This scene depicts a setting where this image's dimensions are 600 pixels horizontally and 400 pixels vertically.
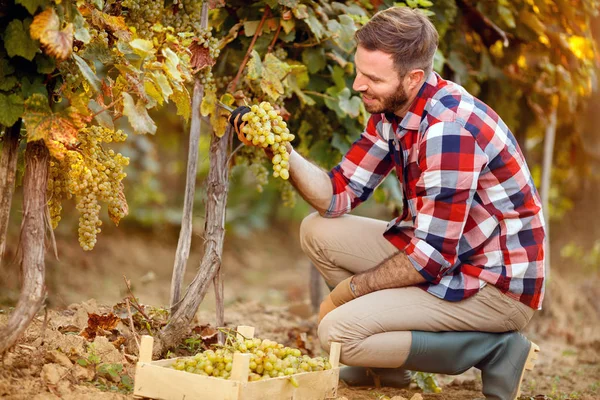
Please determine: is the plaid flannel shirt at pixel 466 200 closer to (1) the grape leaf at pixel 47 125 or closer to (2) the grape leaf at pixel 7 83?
(1) the grape leaf at pixel 47 125

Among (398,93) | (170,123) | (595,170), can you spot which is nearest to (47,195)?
(398,93)

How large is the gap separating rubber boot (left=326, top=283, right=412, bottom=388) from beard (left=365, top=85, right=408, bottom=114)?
3.30 ft

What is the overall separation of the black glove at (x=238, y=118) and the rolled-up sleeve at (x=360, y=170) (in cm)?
48

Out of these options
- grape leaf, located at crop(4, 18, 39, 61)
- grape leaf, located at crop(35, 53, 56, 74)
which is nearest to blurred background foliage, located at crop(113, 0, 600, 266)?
grape leaf, located at crop(35, 53, 56, 74)

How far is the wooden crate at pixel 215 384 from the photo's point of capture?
79.8 inches

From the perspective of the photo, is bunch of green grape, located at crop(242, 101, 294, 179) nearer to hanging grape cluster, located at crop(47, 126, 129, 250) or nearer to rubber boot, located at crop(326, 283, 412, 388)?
hanging grape cluster, located at crop(47, 126, 129, 250)

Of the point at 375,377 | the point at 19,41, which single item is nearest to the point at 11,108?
the point at 19,41

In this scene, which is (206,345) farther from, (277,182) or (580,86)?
(580,86)

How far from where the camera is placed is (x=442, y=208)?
2418 mm

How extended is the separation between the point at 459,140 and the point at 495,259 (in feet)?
1.46

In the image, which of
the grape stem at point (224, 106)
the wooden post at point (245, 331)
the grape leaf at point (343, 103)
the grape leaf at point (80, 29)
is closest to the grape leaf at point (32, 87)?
the grape leaf at point (80, 29)

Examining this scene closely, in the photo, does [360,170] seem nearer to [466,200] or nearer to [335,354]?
[466,200]

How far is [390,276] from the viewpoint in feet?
8.41

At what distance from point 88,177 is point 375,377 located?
1.35 meters
